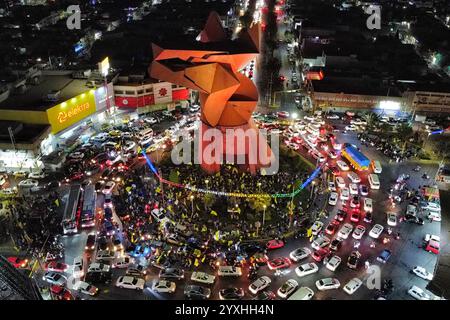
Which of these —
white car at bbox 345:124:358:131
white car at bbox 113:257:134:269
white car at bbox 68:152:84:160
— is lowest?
white car at bbox 113:257:134:269

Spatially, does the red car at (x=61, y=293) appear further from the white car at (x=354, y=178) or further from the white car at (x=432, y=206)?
the white car at (x=432, y=206)

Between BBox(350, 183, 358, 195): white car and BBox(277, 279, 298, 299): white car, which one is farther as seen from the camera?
BBox(350, 183, 358, 195): white car

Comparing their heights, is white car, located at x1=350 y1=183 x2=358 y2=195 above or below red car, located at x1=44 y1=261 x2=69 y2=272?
above

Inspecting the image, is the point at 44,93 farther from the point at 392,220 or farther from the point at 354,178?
the point at 392,220

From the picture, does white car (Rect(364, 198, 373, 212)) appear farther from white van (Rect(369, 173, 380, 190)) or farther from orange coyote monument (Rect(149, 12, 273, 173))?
orange coyote monument (Rect(149, 12, 273, 173))

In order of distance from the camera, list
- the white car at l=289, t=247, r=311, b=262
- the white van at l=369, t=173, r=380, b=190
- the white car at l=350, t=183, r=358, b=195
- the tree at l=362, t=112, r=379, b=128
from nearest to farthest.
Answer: the white car at l=289, t=247, r=311, b=262 → the white car at l=350, t=183, r=358, b=195 → the white van at l=369, t=173, r=380, b=190 → the tree at l=362, t=112, r=379, b=128

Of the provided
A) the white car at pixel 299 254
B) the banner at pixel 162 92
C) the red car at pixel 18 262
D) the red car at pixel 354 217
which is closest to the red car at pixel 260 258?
the white car at pixel 299 254

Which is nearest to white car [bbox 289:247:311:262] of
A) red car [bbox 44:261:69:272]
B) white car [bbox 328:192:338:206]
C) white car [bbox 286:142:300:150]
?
white car [bbox 328:192:338:206]
